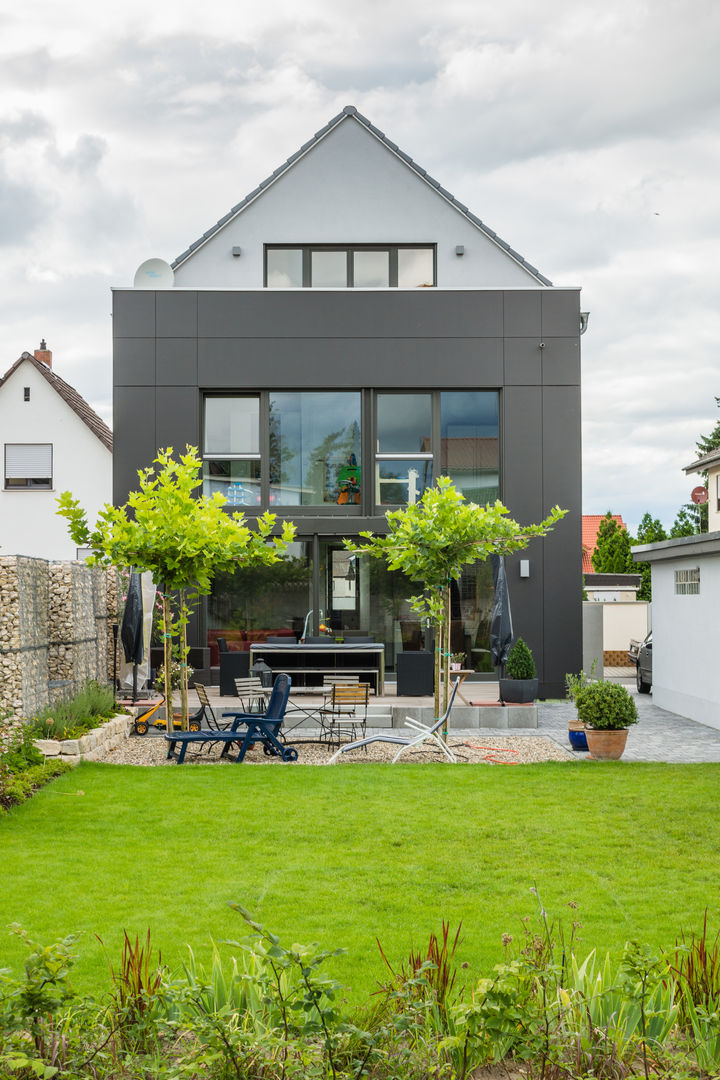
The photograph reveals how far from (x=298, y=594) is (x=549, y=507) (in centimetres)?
493

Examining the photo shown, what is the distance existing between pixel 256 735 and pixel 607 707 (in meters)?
4.07

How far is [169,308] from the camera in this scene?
18391mm

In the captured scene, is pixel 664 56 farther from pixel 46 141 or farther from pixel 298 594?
pixel 298 594

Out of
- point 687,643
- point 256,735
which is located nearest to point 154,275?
point 256,735

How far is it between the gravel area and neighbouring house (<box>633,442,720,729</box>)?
332cm

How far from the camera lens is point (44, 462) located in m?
26.3

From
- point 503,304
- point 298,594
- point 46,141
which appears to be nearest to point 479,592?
point 298,594

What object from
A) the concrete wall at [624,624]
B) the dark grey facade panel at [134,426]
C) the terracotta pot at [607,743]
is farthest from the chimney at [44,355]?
the terracotta pot at [607,743]

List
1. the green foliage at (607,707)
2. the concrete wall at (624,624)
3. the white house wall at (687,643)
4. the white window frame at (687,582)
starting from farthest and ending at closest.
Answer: the concrete wall at (624,624) → the white window frame at (687,582) → the white house wall at (687,643) → the green foliage at (607,707)

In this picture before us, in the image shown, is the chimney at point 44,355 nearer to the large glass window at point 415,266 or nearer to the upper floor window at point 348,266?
the upper floor window at point 348,266

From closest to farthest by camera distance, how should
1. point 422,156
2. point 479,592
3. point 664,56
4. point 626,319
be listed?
point 664,56 → point 479,592 → point 422,156 → point 626,319

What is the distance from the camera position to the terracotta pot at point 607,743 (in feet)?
36.3

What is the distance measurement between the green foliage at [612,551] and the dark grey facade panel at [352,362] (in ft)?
71.4

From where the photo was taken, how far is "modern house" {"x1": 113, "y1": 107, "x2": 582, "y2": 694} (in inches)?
714
